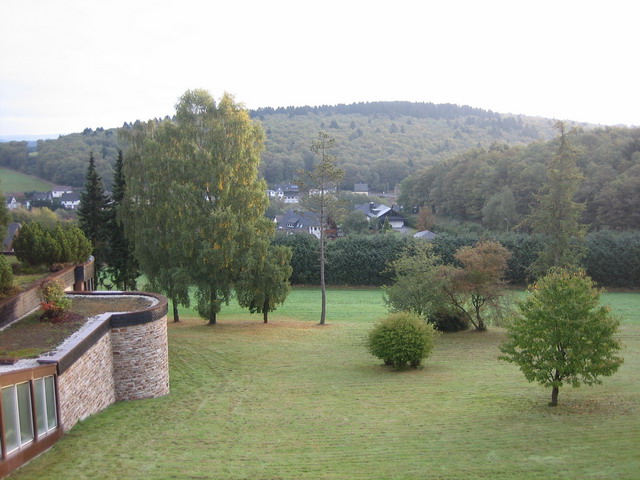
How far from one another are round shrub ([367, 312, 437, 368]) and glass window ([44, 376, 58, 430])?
434 inches

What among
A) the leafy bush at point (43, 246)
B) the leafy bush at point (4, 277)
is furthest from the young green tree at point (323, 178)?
the leafy bush at point (4, 277)

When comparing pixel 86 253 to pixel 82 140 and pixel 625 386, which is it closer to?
pixel 625 386

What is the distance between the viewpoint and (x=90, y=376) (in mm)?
13109

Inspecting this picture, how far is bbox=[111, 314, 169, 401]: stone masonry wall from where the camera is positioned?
1475 cm

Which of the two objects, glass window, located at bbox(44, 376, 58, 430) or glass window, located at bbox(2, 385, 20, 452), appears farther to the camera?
glass window, located at bbox(44, 376, 58, 430)

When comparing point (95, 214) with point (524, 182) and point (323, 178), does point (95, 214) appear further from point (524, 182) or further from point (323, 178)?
point (524, 182)

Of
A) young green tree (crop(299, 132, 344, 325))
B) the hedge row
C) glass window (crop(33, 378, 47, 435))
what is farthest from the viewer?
the hedge row

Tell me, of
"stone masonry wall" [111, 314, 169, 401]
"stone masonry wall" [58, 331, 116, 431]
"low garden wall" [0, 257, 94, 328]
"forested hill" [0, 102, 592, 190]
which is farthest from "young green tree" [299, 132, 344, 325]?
"forested hill" [0, 102, 592, 190]

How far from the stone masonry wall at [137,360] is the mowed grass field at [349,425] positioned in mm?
507

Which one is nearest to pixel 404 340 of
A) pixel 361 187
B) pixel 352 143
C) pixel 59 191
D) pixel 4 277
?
pixel 4 277

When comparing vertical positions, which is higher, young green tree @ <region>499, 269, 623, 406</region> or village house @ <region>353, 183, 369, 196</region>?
A: village house @ <region>353, 183, 369, 196</region>

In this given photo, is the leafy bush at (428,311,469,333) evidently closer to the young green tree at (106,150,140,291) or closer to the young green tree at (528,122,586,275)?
the young green tree at (528,122,586,275)

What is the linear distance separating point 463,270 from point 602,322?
12207mm

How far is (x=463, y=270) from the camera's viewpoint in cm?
2527
